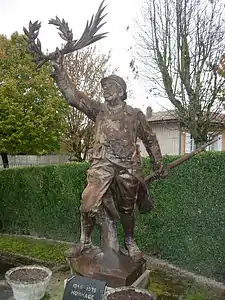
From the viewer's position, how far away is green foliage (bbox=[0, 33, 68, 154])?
12.3 m

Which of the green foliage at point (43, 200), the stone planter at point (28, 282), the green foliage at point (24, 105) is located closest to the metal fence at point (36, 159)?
the green foliage at point (24, 105)

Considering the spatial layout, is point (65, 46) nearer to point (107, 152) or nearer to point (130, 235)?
point (107, 152)

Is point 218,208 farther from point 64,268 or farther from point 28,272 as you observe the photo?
point 28,272

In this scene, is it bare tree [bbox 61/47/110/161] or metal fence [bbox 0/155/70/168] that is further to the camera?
metal fence [bbox 0/155/70/168]

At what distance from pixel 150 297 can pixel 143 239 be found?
3.35 metres

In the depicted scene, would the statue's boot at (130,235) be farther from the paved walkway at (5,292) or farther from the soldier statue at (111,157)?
the paved walkway at (5,292)

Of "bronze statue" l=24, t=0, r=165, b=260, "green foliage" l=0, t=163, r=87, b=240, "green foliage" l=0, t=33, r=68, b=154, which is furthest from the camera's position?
"green foliage" l=0, t=33, r=68, b=154

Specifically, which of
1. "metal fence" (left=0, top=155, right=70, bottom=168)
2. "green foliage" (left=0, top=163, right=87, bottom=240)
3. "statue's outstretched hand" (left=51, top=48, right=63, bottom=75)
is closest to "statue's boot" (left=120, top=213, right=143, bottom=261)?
"statue's outstretched hand" (left=51, top=48, right=63, bottom=75)

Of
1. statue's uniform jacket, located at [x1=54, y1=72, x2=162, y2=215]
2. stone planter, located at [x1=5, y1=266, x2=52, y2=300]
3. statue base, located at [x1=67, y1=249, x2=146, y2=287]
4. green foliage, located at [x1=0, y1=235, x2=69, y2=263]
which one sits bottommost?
green foliage, located at [x1=0, y1=235, x2=69, y2=263]

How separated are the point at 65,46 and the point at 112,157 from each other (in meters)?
1.16

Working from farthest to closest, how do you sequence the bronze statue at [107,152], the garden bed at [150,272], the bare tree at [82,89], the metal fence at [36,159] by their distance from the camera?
1. the metal fence at [36,159]
2. the bare tree at [82,89]
3. the garden bed at [150,272]
4. the bronze statue at [107,152]

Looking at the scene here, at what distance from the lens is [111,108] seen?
382cm

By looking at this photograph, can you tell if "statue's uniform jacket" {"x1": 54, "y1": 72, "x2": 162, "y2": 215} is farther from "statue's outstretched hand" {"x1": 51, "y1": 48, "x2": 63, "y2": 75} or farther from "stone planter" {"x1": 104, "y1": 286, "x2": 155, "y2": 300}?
"stone planter" {"x1": 104, "y1": 286, "x2": 155, "y2": 300}

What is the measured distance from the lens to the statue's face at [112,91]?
12.4 feet
